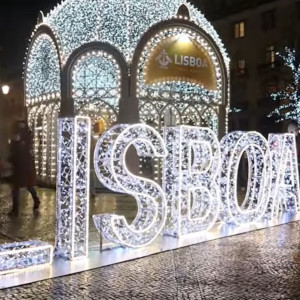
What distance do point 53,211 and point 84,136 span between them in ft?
15.6

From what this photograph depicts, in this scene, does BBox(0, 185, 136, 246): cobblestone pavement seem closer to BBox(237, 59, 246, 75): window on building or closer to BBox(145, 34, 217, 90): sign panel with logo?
BBox(145, 34, 217, 90): sign panel with logo

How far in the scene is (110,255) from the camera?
25.6ft

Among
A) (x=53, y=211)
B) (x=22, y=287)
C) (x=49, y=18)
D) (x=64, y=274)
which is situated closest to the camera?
(x=22, y=287)

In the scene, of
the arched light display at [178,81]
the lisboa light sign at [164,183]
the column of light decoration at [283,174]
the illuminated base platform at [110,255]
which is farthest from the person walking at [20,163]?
the column of light decoration at [283,174]

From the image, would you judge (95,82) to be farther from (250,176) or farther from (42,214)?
(250,176)

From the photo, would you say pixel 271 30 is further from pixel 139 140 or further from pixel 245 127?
pixel 139 140

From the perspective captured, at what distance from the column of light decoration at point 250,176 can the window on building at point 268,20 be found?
1206 inches

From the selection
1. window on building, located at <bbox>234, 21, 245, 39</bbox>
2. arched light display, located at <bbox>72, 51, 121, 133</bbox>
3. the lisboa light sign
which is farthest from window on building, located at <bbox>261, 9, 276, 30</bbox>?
the lisboa light sign

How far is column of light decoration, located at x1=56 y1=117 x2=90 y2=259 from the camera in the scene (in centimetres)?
733

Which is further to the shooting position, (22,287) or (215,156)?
(215,156)

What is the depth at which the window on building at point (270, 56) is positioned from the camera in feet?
129

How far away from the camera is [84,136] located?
7.50 metres

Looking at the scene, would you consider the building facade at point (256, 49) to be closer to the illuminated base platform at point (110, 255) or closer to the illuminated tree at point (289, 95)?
the illuminated tree at point (289, 95)

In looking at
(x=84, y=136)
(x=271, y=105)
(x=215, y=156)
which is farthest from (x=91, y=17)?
(x=271, y=105)
